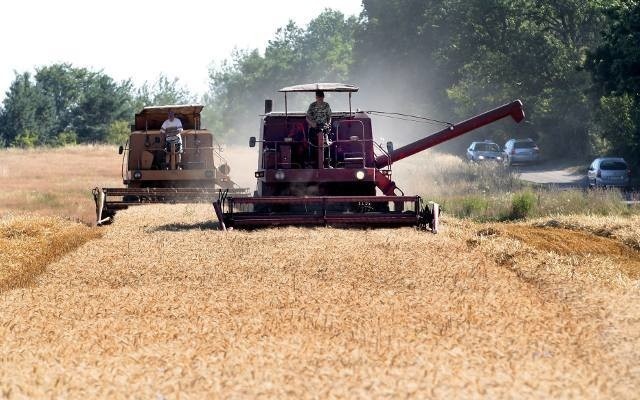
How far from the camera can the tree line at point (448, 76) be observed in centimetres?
5103

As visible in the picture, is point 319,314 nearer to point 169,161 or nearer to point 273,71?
point 169,161

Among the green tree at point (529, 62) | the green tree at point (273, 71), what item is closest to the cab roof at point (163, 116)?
the green tree at point (529, 62)

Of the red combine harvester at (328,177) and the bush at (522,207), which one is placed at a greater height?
the red combine harvester at (328,177)

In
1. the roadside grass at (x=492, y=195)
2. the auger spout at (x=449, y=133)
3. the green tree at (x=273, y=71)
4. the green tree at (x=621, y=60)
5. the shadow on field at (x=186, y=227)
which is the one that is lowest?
the shadow on field at (x=186, y=227)

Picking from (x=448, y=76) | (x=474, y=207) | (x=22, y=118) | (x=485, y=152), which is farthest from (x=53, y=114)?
(x=474, y=207)

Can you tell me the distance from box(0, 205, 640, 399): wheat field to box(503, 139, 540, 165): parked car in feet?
149

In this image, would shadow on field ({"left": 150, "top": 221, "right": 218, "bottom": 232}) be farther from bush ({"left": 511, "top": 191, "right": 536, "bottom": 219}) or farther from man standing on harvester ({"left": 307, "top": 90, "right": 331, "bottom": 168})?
bush ({"left": 511, "top": 191, "right": 536, "bottom": 219})

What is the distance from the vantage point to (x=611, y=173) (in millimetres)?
43688

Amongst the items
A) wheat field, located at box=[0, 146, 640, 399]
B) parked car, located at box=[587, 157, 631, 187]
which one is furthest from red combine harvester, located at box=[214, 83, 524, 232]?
parked car, located at box=[587, 157, 631, 187]

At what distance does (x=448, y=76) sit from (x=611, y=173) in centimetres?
4522

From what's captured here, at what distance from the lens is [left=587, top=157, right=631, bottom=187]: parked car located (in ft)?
143

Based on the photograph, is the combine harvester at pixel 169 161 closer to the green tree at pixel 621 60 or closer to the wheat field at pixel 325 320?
the wheat field at pixel 325 320

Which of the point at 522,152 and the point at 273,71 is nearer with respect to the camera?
the point at 522,152

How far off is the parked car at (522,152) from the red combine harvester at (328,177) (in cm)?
4081
